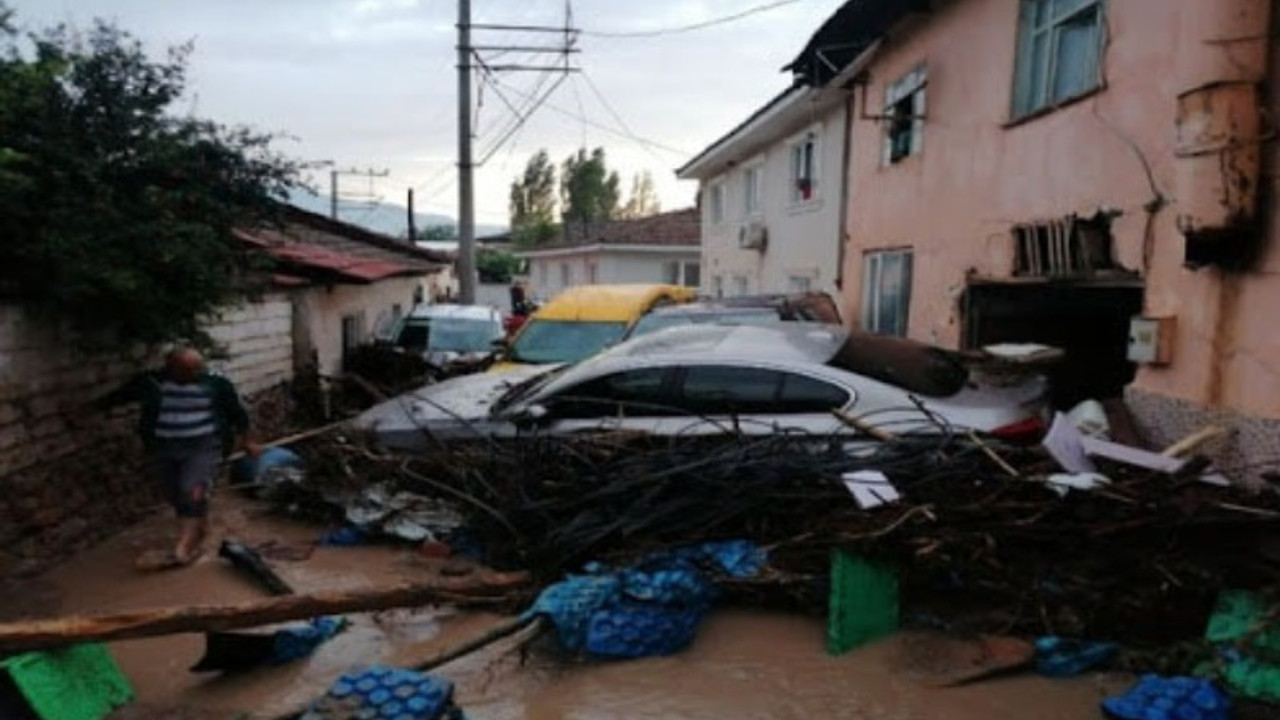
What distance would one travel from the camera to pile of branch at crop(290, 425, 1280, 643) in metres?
4.22

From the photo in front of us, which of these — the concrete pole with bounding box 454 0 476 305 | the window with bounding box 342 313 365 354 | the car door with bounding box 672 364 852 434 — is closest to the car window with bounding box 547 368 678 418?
the car door with bounding box 672 364 852 434

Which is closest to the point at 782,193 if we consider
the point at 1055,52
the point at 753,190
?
the point at 753,190

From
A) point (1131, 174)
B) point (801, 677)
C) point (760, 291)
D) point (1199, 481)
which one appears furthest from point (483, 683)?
point (760, 291)

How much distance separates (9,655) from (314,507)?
319 cm

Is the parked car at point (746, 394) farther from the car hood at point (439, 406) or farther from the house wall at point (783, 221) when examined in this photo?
the house wall at point (783, 221)

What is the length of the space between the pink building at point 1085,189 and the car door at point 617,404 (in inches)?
119

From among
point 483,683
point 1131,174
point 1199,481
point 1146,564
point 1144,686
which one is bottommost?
point 483,683

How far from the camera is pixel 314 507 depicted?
676cm

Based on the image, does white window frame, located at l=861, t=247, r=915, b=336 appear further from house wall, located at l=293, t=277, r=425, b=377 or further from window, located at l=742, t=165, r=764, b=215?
house wall, located at l=293, t=277, r=425, b=377

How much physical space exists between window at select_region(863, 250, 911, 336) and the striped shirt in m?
6.80

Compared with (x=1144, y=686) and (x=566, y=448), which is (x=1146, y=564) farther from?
(x=566, y=448)

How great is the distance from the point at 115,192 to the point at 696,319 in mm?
5717

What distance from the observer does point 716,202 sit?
22.2 metres

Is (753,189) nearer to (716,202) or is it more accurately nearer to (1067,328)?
(716,202)
